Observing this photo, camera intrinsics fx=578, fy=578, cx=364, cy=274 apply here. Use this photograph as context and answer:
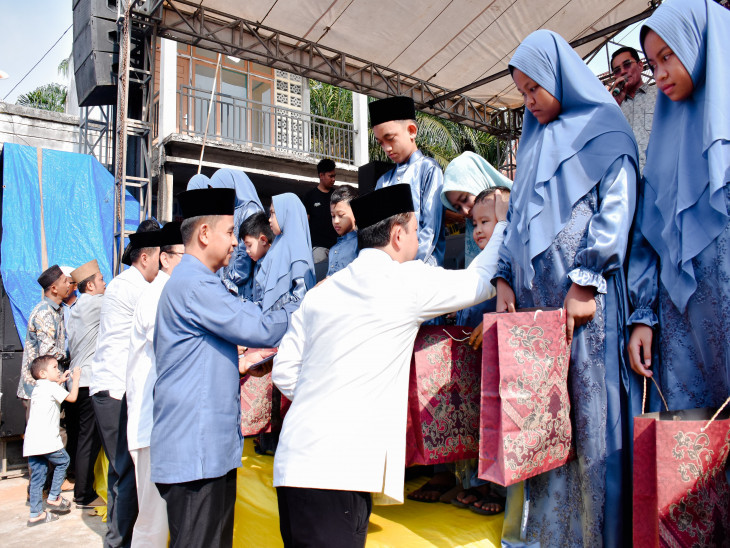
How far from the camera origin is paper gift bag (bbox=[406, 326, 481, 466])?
2139mm

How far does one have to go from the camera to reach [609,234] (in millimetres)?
1818

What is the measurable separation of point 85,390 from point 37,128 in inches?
236

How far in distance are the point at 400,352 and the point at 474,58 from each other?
6.52 meters

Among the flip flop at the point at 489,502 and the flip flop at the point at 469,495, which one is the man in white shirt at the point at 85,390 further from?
→ the flip flop at the point at 489,502

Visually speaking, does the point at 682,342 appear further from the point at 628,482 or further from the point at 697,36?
the point at 697,36

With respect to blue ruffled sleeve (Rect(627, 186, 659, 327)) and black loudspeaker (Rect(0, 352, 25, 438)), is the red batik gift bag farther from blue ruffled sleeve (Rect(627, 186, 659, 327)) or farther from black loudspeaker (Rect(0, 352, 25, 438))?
black loudspeaker (Rect(0, 352, 25, 438))

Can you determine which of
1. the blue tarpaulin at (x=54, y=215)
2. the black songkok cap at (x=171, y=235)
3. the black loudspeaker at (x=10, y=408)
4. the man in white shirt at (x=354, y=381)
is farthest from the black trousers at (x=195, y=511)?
the blue tarpaulin at (x=54, y=215)

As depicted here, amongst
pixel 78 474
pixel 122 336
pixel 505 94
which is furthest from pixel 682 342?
pixel 505 94

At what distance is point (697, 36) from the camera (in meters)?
1.73

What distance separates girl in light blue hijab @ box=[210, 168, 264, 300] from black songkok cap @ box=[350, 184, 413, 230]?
1885mm

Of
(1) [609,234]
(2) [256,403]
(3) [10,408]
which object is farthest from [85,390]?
(1) [609,234]

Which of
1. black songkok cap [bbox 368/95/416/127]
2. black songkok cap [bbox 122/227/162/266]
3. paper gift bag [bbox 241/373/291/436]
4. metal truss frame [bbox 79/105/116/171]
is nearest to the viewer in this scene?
black songkok cap [bbox 368/95/416/127]

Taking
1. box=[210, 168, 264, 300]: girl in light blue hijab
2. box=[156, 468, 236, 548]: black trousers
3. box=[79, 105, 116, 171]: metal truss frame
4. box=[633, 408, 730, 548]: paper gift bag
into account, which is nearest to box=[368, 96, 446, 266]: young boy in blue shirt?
box=[210, 168, 264, 300]: girl in light blue hijab

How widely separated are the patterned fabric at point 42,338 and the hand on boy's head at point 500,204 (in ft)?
13.5
